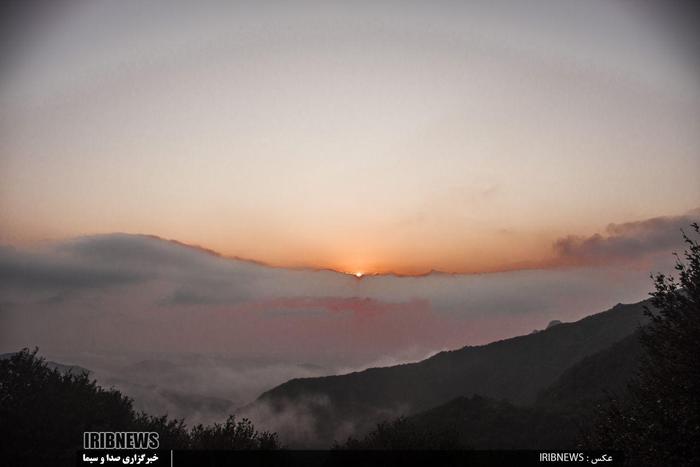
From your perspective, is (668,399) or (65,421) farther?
(65,421)

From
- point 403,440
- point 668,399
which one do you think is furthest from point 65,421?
point 668,399

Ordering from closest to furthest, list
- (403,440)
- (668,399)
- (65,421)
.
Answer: (668,399) → (403,440) → (65,421)

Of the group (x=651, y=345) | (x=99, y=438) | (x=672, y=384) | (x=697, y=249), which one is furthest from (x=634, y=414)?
(x=99, y=438)

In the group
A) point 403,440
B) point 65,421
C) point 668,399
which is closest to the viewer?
point 668,399

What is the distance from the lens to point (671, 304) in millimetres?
34125

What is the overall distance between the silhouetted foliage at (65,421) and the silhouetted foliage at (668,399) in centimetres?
3594

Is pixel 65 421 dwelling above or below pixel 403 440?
above

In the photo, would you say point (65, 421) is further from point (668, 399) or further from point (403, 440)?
point (668, 399)

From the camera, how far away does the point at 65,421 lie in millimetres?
55750

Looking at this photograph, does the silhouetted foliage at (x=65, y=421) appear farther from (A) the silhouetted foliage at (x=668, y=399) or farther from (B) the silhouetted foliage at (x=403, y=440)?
(A) the silhouetted foliage at (x=668, y=399)

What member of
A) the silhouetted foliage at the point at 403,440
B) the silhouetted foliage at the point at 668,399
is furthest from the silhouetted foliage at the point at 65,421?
the silhouetted foliage at the point at 668,399

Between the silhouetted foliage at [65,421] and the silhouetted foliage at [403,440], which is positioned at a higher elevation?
the silhouetted foliage at [65,421]

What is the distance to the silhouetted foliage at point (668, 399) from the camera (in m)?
26.0

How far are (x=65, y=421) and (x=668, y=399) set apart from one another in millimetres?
62029
